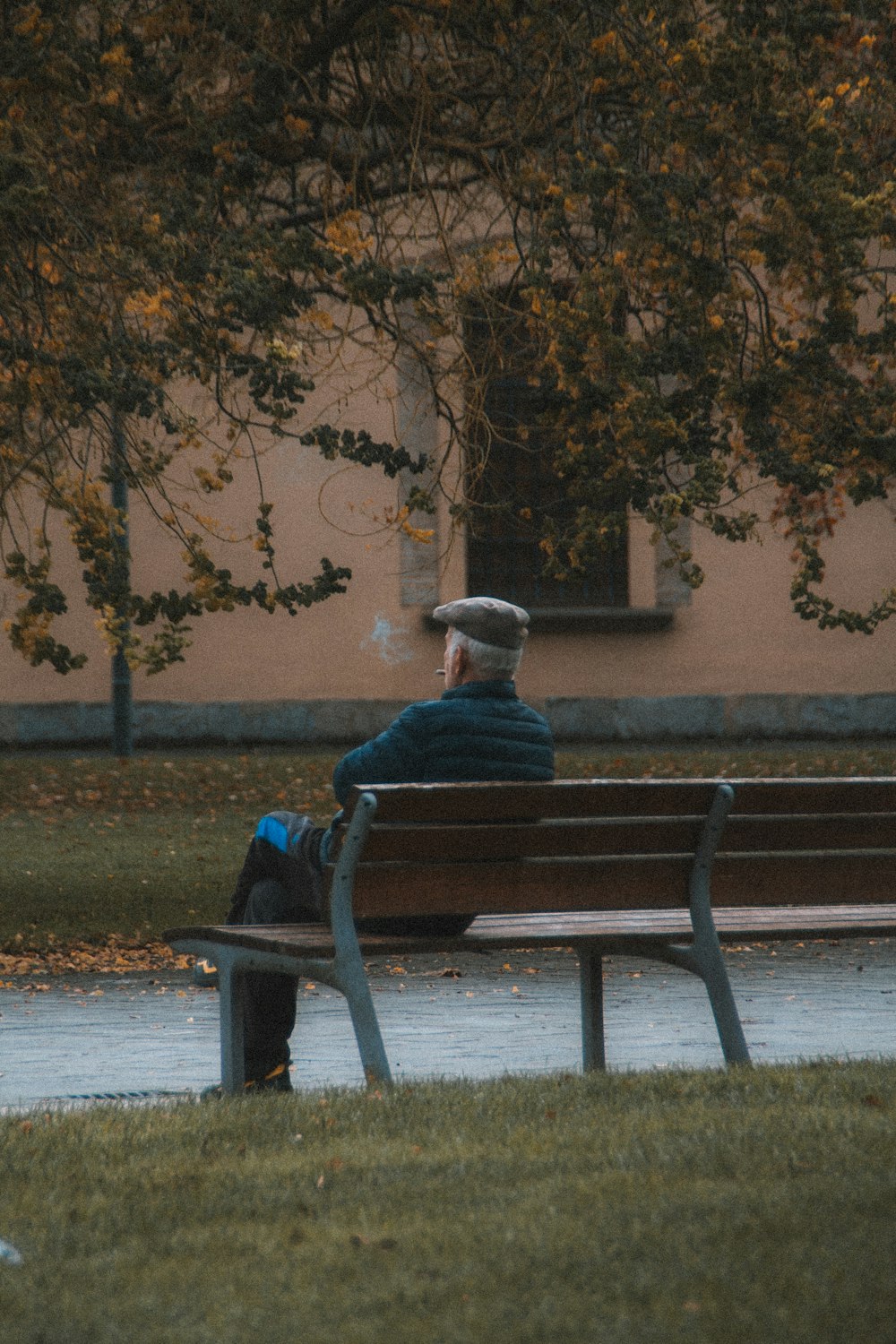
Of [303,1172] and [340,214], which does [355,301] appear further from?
[303,1172]

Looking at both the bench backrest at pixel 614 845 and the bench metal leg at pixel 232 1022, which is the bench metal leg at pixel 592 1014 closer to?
the bench backrest at pixel 614 845

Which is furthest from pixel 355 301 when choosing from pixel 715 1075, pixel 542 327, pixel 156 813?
pixel 156 813

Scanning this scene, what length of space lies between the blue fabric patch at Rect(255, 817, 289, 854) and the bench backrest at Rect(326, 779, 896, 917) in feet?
1.44

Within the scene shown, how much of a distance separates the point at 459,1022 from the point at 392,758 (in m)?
1.81

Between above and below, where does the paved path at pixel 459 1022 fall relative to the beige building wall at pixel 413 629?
below

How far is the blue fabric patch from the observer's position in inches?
229

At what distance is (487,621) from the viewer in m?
5.83

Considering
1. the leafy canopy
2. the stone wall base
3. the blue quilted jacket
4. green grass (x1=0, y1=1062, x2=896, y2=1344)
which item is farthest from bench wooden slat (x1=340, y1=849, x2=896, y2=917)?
the stone wall base

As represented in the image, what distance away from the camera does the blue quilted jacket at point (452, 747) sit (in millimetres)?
5730

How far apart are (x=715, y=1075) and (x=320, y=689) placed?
17.4 meters

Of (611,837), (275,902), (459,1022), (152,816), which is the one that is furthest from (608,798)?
(152,816)

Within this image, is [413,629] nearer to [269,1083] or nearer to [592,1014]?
[592,1014]

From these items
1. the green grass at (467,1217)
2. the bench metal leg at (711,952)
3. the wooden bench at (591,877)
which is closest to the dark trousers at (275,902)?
the wooden bench at (591,877)

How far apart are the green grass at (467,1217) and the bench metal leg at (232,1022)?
0.40 m
